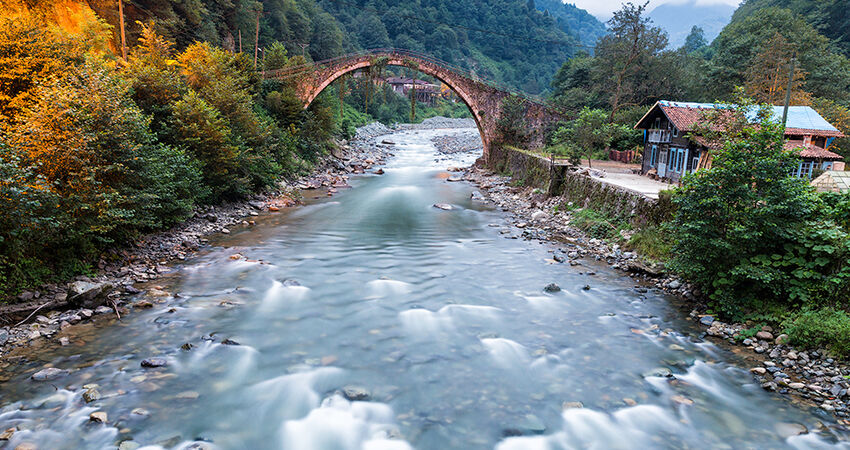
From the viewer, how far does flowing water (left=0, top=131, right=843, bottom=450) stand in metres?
5.80

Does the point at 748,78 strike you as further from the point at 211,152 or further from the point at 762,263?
the point at 211,152

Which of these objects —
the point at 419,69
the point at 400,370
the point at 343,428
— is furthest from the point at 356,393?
the point at 419,69

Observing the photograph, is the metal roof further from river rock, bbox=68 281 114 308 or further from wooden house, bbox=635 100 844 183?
river rock, bbox=68 281 114 308

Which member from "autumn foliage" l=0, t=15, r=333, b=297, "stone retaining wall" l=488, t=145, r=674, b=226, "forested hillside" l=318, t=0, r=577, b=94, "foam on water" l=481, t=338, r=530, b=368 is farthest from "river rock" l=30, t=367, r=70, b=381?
"forested hillside" l=318, t=0, r=577, b=94

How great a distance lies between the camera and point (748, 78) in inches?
1207

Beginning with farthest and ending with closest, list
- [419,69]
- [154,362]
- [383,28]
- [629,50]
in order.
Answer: [383,28] < [629,50] < [419,69] < [154,362]

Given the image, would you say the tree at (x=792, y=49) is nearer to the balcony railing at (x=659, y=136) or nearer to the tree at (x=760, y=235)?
the balcony railing at (x=659, y=136)

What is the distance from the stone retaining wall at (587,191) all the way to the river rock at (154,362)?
12009mm

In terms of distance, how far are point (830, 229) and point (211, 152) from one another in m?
16.6

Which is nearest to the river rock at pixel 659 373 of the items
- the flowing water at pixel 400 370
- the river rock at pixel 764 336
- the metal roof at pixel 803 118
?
the flowing water at pixel 400 370

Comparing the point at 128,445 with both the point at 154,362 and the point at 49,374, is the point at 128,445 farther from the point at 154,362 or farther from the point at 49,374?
the point at 49,374

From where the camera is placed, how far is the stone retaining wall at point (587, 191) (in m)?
12.9

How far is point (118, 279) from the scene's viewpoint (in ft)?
32.6

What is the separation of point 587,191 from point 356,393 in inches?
521
